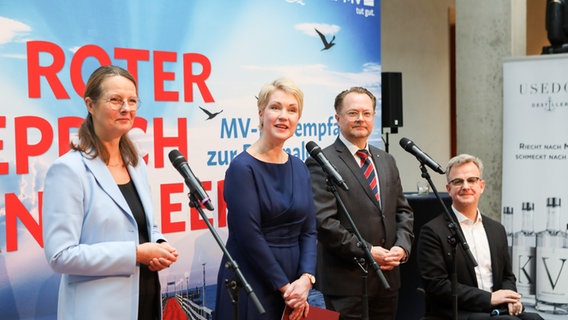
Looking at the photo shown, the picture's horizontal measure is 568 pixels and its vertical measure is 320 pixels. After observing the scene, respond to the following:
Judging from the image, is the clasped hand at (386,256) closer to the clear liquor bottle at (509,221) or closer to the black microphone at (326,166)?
the black microphone at (326,166)

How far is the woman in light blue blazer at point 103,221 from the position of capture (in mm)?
2248

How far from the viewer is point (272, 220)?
270cm

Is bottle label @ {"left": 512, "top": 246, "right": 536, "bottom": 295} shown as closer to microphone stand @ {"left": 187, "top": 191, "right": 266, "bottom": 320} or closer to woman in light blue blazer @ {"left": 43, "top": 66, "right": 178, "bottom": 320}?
microphone stand @ {"left": 187, "top": 191, "right": 266, "bottom": 320}

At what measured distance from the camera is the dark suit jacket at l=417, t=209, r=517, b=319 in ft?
11.6

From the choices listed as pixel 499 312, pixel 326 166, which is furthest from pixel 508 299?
pixel 326 166

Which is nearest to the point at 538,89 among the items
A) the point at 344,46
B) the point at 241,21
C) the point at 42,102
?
the point at 344,46

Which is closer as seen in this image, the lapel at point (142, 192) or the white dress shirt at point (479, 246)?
the lapel at point (142, 192)

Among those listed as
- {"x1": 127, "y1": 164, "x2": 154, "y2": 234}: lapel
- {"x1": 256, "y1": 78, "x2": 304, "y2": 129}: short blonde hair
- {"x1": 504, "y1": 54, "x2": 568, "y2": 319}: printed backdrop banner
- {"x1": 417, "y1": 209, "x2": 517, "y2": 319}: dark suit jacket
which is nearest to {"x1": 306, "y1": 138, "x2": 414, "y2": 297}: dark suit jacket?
{"x1": 417, "y1": 209, "x2": 517, "y2": 319}: dark suit jacket

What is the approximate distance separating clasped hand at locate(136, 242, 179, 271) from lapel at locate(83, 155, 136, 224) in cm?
10

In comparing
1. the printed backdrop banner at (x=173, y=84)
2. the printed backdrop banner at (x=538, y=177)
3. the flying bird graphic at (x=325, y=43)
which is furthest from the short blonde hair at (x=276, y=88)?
the printed backdrop banner at (x=538, y=177)

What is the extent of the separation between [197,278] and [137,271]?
1640mm

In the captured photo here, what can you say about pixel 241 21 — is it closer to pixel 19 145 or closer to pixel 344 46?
pixel 344 46

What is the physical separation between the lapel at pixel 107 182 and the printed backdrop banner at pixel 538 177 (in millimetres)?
3899

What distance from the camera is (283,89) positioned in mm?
2760
